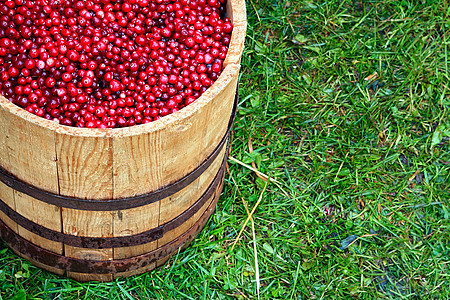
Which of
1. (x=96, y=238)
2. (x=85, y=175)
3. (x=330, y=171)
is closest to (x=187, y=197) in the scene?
(x=96, y=238)

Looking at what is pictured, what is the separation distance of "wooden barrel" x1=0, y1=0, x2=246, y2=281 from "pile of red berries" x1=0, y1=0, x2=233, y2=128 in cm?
22

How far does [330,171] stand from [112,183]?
1913mm

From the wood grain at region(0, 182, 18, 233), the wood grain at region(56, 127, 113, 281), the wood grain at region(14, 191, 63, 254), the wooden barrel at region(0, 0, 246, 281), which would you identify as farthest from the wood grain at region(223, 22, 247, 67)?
the wood grain at region(0, 182, 18, 233)

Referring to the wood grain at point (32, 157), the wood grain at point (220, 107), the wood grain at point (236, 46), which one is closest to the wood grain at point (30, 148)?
the wood grain at point (32, 157)

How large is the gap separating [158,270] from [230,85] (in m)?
1.41

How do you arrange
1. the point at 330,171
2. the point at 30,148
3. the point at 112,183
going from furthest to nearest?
1. the point at 330,171
2. the point at 112,183
3. the point at 30,148

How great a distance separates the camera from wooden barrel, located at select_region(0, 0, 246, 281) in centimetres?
220

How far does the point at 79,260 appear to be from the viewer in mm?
2867

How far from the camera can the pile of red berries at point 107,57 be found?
8.24 ft

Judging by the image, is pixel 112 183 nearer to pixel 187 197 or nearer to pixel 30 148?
pixel 30 148

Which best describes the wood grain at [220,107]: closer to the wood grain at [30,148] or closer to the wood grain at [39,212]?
the wood grain at [30,148]

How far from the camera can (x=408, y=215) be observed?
3.72 metres

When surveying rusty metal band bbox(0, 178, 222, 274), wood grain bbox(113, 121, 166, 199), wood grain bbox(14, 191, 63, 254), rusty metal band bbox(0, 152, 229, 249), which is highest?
wood grain bbox(113, 121, 166, 199)

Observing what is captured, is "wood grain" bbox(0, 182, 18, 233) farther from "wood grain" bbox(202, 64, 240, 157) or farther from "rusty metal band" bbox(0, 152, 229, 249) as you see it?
"wood grain" bbox(202, 64, 240, 157)
